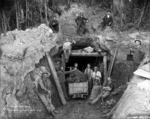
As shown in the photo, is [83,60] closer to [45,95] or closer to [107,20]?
[107,20]

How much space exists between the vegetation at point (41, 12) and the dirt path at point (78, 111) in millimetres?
6255

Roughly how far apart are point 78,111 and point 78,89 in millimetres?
1209

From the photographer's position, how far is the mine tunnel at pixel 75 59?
41.1 ft

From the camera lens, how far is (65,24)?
19.2 metres

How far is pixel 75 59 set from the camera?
752 inches

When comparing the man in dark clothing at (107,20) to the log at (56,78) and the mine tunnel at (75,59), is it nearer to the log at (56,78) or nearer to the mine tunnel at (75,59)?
the mine tunnel at (75,59)

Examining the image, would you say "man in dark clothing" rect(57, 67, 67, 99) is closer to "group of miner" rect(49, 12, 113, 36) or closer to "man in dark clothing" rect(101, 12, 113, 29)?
"group of miner" rect(49, 12, 113, 36)

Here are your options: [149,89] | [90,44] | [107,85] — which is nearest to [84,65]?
[90,44]

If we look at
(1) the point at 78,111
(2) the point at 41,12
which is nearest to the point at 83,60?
(2) the point at 41,12

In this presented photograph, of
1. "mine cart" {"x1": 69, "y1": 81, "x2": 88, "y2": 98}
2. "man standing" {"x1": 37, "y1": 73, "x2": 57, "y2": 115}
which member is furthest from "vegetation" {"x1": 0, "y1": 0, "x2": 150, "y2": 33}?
"man standing" {"x1": 37, "y1": 73, "x2": 57, "y2": 115}

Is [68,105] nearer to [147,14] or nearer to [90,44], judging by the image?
[90,44]

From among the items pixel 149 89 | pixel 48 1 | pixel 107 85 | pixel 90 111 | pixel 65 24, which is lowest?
pixel 90 111

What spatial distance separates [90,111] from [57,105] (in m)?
1.69

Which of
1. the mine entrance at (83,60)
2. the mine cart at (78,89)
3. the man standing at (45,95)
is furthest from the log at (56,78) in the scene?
the mine entrance at (83,60)
